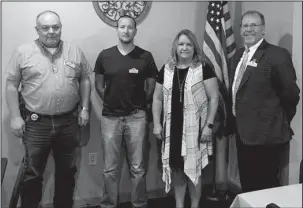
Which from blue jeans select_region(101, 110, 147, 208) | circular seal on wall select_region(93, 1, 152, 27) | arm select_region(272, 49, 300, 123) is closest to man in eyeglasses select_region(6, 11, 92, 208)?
blue jeans select_region(101, 110, 147, 208)

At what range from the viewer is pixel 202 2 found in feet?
11.2

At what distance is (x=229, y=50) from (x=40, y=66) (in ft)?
5.29

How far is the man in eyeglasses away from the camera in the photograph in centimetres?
260

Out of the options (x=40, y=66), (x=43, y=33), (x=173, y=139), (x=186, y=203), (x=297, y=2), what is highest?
(x=297, y=2)

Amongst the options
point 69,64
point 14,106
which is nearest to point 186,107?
point 69,64

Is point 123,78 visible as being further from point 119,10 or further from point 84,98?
point 119,10

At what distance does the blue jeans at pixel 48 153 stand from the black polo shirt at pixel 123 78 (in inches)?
13.4

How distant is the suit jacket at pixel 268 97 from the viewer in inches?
92.9

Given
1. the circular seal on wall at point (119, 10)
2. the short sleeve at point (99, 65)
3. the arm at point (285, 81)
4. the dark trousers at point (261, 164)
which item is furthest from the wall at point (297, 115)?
the short sleeve at point (99, 65)

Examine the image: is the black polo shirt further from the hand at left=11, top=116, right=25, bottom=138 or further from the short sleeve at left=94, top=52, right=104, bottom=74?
the hand at left=11, top=116, right=25, bottom=138

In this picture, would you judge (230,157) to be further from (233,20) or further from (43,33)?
(43,33)

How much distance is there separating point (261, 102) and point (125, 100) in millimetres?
999

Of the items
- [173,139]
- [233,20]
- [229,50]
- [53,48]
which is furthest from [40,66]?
[233,20]

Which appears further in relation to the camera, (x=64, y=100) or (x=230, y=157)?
(x=230, y=157)
